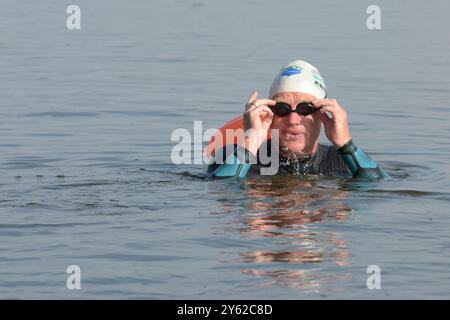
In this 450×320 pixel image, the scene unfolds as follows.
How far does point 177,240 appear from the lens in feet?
27.8

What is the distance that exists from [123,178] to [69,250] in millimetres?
2807

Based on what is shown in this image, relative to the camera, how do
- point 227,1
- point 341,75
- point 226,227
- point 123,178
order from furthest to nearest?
point 227,1 < point 341,75 < point 123,178 < point 226,227

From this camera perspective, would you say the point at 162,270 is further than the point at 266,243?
No

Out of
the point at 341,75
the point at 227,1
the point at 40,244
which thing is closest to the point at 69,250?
the point at 40,244

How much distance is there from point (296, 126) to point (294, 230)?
58.1 inches

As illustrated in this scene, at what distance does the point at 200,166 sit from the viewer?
11.9 metres

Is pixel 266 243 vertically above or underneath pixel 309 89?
underneath

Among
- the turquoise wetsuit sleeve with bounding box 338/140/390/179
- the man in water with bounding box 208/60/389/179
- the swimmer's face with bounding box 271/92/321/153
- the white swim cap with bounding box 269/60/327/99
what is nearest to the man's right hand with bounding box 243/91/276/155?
the man in water with bounding box 208/60/389/179

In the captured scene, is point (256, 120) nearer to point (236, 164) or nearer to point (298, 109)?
point (298, 109)

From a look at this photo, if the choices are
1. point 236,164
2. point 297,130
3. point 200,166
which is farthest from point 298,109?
point 200,166

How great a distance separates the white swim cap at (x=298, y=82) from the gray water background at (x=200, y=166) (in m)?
0.75

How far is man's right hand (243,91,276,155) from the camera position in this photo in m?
9.91

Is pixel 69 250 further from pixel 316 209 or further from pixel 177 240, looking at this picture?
pixel 316 209

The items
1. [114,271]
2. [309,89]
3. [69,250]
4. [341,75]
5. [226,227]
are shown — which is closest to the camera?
[114,271]
